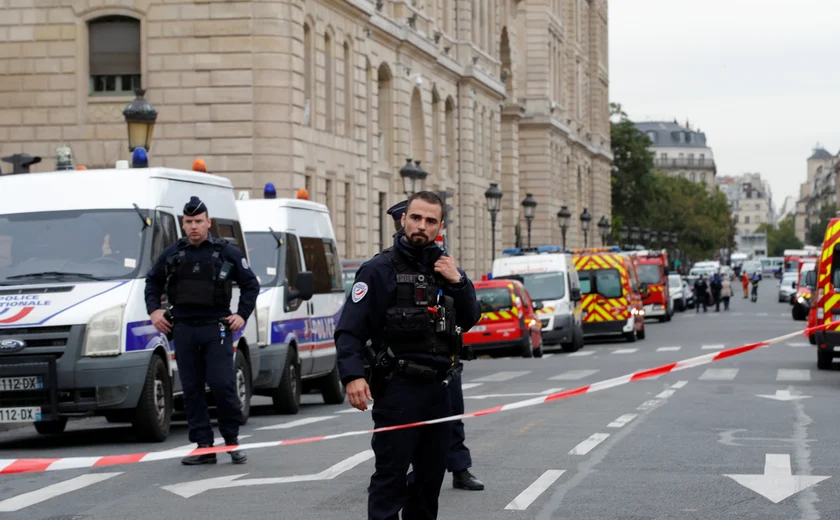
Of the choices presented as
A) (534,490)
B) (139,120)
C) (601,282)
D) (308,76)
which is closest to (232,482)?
(534,490)

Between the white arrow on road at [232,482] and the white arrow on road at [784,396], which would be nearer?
the white arrow on road at [232,482]

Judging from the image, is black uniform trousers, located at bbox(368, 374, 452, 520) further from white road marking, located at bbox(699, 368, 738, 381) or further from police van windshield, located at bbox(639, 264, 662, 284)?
police van windshield, located at bbox(639, 264, 662, 284)

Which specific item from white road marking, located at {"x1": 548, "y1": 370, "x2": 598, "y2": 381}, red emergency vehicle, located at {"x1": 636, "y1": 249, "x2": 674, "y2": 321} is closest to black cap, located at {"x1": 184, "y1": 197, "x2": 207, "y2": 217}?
white road marking, located at {"x1": 548, "y1": 370, "x2": 598, "y2": 381}

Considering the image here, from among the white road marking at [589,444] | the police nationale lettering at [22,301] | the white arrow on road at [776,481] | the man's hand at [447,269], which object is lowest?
the white arrow on road at [776,481]

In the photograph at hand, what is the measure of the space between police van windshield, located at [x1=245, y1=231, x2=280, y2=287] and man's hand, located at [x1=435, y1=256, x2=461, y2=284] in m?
→ 10.8

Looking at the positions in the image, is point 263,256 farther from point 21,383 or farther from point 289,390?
point 21,383

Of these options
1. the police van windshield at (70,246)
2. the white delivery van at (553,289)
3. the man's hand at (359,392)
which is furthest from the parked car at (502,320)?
the man's hand at (359,392)

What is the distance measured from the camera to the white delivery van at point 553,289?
1474 inches

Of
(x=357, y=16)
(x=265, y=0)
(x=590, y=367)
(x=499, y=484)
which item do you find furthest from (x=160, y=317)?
(x=357, y=16)

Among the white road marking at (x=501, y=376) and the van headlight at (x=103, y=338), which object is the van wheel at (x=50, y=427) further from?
the white road marking at (x=501, y=376)

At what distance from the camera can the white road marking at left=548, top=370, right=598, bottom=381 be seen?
2538 cm

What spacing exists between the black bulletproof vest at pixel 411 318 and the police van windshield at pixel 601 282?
35747mm

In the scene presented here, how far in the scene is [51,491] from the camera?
36.5 feet

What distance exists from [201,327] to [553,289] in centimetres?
2575
